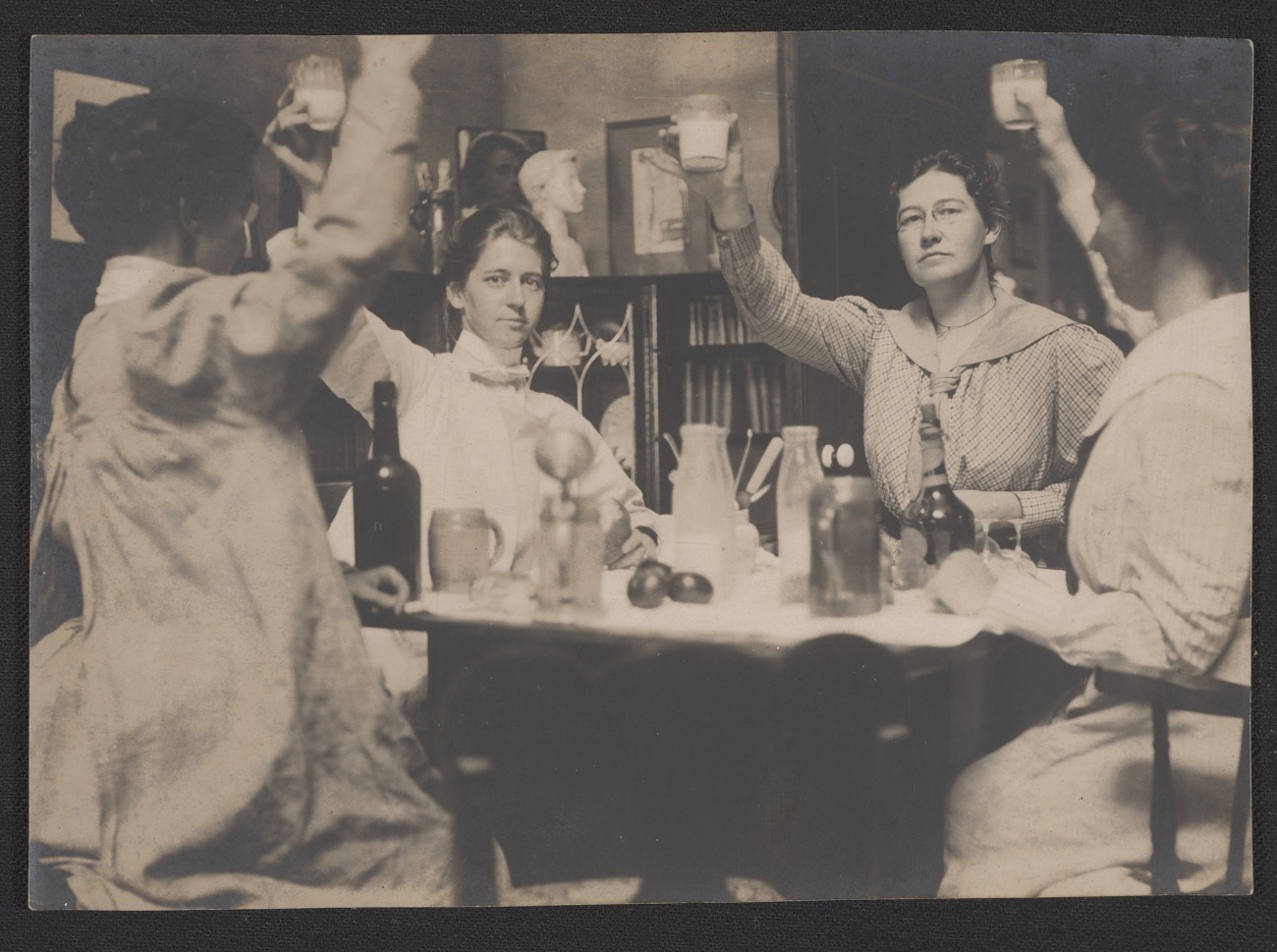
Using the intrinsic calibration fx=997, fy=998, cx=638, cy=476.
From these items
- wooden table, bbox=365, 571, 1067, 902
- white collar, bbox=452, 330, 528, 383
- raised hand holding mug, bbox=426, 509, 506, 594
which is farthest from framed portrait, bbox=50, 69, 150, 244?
wooden table, bbox=365, 571, 1067, 902

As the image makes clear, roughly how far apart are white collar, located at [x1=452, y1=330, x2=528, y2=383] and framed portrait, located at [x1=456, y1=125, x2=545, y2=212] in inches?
9.5

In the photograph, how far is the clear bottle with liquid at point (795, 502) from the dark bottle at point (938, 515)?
0.19m

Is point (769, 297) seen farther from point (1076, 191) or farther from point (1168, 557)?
point (1168, 557)

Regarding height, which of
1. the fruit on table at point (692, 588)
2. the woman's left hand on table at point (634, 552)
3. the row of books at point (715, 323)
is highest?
the row of books at point (715, 323)

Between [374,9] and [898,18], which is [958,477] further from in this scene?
[374,9]

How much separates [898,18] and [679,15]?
424mm

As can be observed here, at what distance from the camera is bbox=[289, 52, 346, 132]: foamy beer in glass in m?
1.83

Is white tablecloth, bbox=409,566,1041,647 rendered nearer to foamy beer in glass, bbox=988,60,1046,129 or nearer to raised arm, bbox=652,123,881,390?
raised arm, bbox=652,123,881,390

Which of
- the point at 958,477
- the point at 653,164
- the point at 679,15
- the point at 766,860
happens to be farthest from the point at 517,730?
the point at 679,15

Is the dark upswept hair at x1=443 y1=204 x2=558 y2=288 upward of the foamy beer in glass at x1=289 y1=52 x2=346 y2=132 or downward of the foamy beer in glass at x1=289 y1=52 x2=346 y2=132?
downward

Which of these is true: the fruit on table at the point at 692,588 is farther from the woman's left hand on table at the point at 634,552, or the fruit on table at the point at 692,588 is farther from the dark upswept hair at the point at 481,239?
the dark upswept hair at the point at 481,239

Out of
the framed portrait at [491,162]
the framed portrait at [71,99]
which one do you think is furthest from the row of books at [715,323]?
the framed portrait at [71,99]

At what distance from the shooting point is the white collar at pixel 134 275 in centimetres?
183

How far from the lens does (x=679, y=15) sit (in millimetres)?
1923
